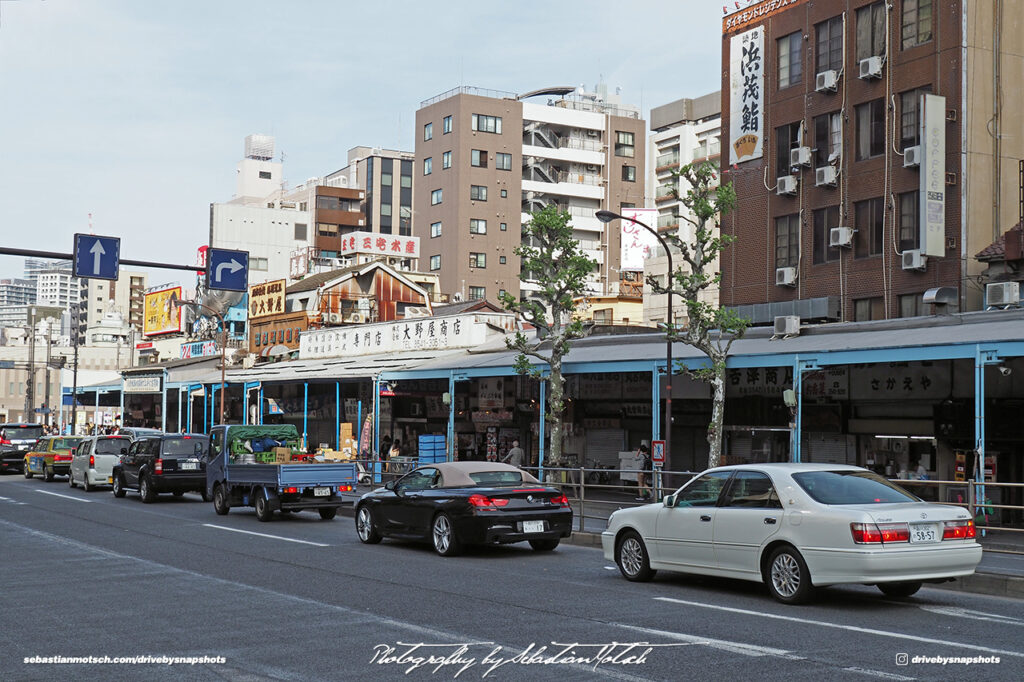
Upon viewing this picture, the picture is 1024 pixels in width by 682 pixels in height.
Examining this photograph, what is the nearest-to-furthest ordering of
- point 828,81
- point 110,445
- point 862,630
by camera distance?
point 862,630, point 110,445, point 828,81

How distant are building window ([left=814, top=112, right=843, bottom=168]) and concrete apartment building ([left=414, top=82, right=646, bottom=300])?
134ft

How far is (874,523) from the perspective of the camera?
10.6 meters

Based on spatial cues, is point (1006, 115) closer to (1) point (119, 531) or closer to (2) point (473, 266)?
(1) point (119, 531)

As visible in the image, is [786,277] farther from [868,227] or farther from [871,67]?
[871,67]

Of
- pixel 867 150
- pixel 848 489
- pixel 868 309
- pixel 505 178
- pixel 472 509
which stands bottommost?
pixel 472 509

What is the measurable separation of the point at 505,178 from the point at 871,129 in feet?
157

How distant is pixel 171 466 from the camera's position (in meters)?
28.5

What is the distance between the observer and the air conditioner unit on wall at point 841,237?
32.6 metres

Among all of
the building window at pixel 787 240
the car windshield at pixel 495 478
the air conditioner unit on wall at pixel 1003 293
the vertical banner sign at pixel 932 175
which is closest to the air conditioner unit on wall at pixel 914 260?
the vertical banner sign at pixel 932 175

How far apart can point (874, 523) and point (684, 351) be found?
18.3 m

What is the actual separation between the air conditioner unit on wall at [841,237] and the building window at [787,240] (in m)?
2.08

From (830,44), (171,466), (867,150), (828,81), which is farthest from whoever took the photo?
(830,44)

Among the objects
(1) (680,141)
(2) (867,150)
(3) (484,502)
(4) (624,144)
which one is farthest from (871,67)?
(4) (624,144)

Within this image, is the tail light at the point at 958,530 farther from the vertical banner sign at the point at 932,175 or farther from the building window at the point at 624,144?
the building window at the point at 624,144
